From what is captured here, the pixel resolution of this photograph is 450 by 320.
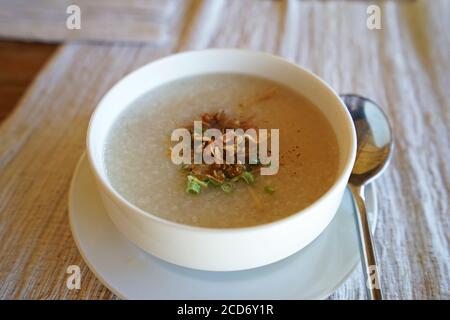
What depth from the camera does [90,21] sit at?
1.77m

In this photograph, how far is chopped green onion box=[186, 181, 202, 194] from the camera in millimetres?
965

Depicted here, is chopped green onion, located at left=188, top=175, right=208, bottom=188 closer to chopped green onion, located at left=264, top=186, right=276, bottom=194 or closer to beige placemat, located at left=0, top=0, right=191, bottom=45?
chopped green onion, located at left=264, top=186, right=276, bottom=194

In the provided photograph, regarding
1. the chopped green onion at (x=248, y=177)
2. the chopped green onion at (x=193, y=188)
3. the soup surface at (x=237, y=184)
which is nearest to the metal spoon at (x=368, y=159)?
the soup surface at (x=237, y=184)

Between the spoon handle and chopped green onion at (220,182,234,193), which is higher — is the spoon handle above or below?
below

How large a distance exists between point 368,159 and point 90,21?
115 centimetres

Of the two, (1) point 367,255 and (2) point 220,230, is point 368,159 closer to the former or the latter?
(1) point 367,255

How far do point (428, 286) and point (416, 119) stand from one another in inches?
23.6

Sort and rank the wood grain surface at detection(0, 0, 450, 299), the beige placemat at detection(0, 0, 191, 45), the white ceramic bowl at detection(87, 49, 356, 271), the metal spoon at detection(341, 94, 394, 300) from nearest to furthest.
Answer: the white ceramic bowl at detection(87, 49, 356, 271), the metal spoon at detection(341, 94, 394, 300), the wood grain surface at detection(0, 0, 450, 299), the beige placemat at detection(0, 0, 191, 45)

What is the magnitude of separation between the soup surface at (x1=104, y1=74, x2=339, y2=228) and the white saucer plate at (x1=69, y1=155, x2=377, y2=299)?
0.10 metres

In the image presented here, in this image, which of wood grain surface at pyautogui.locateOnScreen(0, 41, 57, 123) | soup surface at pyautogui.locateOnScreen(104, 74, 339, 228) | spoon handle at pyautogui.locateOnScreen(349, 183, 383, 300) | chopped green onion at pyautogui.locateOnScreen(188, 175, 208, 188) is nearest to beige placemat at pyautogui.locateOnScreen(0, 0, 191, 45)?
wood grain surface at pyautogui.locateOnScreen(0, 41, 57, 123)

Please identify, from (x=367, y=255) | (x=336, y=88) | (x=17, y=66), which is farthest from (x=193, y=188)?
(x=17, y=66)

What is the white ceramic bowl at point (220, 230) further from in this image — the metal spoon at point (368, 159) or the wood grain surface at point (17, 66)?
the wood grain surface at point (17, 66)

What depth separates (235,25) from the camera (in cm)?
183
